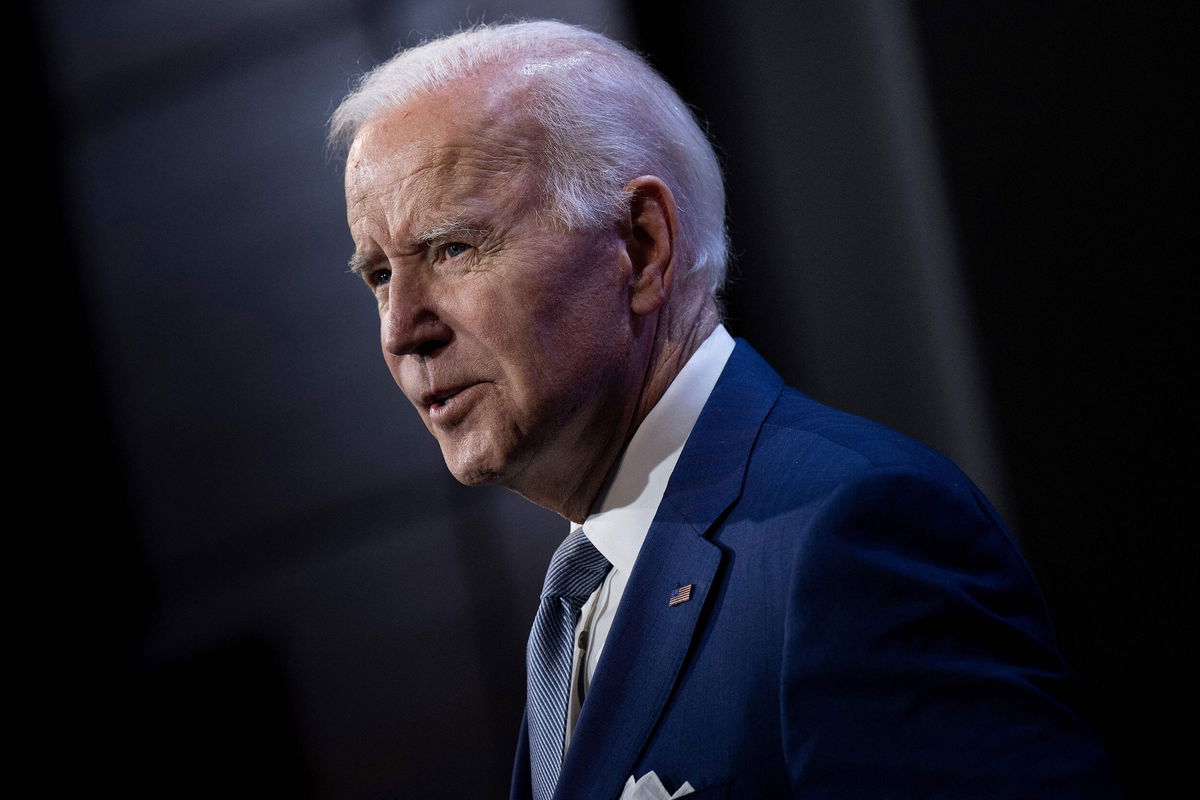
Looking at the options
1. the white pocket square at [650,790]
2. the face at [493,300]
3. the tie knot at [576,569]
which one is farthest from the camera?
the tie knot at [576,569]

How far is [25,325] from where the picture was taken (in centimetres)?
232

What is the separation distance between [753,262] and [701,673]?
1.22m

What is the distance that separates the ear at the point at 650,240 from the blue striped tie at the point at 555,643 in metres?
0.36

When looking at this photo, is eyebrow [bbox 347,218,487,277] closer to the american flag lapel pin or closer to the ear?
the ear

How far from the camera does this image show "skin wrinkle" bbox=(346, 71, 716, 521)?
1.40m

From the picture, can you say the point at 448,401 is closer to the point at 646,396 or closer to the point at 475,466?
the point at 475,466

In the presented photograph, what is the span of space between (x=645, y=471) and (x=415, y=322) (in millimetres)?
364

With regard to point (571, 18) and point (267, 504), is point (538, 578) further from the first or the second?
point (571, 18)

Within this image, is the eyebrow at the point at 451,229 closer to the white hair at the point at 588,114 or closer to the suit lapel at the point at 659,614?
the white hair at the point at 588,114

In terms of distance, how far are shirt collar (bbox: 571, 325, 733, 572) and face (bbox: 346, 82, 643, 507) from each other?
0.04 m

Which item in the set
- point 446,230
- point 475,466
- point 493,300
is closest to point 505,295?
point 493,300

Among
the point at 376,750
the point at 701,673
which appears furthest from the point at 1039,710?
the point at 376,750

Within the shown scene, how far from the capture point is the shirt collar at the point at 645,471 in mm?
1438

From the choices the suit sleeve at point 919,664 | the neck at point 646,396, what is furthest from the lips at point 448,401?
the suit sleeve at point 919,664
